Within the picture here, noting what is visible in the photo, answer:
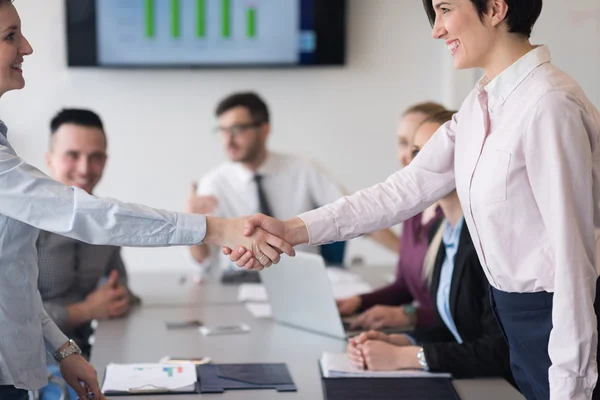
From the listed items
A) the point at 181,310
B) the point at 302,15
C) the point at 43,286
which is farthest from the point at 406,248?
the point at 302,15

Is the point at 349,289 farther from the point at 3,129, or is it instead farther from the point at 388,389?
the point at 3,129

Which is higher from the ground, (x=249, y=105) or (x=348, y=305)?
(x=249, y=105)

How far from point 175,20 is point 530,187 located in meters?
3.73

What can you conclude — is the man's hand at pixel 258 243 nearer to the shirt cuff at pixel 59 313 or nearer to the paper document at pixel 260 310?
the paper document at pixel 260 310

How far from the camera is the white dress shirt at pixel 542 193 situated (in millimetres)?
1396

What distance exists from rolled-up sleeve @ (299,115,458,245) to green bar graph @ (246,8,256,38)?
10.2 feet

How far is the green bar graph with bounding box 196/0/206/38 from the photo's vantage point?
15.9 feet

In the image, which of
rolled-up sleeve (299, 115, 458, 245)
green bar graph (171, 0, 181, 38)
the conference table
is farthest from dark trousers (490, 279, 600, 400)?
green bar graph (171, 0, 181, 38)

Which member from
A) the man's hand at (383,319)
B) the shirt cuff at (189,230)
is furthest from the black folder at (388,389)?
the man's hand at (383,319)

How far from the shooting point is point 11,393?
1.63 m

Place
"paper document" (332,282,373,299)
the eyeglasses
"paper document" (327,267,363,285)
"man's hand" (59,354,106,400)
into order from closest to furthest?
"man's hand" (59,354,106,400), "paper document" (332,282,373,299), "paper document" (327,267,363,285), the eyeglasses

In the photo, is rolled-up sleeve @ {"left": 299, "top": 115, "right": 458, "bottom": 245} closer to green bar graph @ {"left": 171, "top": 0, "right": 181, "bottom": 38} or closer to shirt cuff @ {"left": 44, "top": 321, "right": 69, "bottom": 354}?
shirt cuff @ {"left": 44, "top": 321, "right": 69, "bottom": 354}

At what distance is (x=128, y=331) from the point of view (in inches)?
99.6

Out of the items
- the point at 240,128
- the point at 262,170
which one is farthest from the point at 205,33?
the point at 262,170
